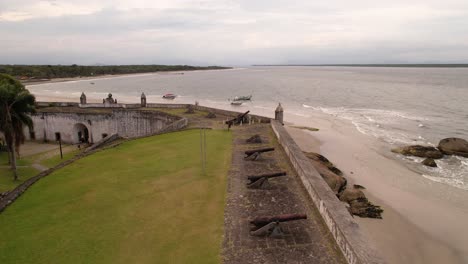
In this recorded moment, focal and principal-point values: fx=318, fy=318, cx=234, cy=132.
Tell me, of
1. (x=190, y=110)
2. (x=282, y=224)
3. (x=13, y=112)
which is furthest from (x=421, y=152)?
(x=13, y=112)

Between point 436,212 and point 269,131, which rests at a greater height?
point 269,131

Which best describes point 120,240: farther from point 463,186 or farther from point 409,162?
point 409,162

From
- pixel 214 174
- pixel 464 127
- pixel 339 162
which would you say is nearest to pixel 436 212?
pixel 339 162

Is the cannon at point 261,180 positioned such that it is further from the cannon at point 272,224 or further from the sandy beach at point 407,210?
the sandy beach at point 407,210

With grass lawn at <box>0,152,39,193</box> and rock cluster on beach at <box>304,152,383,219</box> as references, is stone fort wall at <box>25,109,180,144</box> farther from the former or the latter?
rock cluster on beach at <box>304,152,383,219</box>

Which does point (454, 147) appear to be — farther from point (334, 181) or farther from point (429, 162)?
point (334, 181)


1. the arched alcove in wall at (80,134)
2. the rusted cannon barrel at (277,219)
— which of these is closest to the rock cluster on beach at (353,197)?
the rusted cannon barrel at (277,219)
